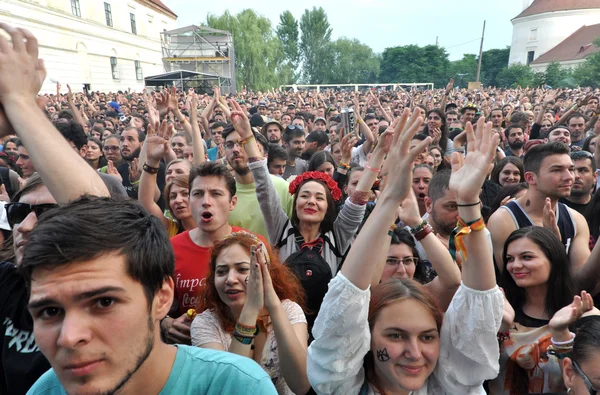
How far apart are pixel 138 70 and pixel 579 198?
37.1 m

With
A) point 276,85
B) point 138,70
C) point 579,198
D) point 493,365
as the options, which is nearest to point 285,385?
point 493,365

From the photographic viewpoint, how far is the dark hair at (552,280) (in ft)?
8.48

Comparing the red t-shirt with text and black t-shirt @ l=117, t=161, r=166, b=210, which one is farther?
black t-shirt @ l=117, t=161, r=166, b=210

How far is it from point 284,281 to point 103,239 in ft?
4.40

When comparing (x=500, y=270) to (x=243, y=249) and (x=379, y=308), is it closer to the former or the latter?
(x=379, y=308)

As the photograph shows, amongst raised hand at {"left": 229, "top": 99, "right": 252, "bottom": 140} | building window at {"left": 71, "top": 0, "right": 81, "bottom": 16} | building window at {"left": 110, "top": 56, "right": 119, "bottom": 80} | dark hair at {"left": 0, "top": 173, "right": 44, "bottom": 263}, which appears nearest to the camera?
dark hair at {"left": 0, "top": 173, "right": 44, "bottom": 263}

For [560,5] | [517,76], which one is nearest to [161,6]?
[517,76]

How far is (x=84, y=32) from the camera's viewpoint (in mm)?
29266

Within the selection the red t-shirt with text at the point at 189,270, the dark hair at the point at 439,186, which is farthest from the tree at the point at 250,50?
Result: the red t-shirt with text at the point at 189,270

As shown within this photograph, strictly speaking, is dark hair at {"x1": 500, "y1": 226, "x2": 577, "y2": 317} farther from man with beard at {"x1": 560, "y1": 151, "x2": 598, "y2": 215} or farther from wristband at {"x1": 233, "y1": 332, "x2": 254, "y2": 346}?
man with beard at {"x1": 560, "y1": 151, "x2": 598, "y2": 215}

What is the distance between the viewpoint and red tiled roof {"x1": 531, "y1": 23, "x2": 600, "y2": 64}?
2280 inches

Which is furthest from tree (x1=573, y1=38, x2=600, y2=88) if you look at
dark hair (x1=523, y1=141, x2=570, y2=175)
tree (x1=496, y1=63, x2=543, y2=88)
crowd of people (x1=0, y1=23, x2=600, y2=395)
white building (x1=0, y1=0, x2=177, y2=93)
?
crowd of people (x1=0, y1=23, x2=600, y2=395)

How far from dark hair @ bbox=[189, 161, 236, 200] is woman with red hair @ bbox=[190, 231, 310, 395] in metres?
0.79

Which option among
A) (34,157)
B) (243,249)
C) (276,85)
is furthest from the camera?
(276,85)
